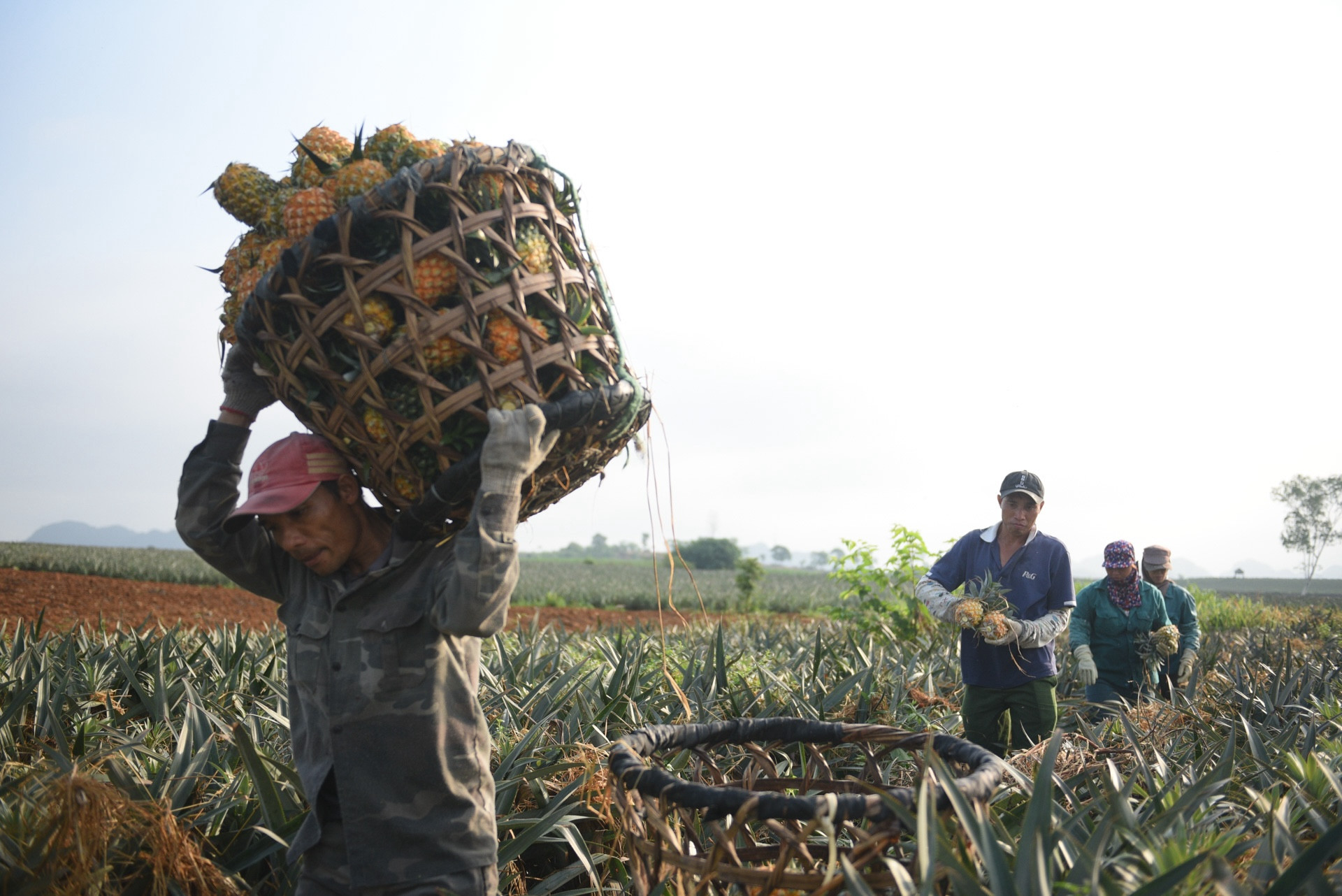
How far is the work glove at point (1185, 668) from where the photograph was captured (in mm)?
5809

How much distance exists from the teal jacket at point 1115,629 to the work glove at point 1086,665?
4.0 inches

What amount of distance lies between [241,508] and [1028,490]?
12.6ft

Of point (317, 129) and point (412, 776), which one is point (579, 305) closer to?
point (317, 129)

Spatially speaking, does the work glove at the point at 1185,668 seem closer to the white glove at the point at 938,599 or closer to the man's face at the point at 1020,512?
the man's face at the point at 1020,512

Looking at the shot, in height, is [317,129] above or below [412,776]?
above

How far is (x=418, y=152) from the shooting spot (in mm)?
2006

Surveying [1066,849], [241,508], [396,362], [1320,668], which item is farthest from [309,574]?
[1320,668]

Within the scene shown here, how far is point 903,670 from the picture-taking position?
5.23 metres

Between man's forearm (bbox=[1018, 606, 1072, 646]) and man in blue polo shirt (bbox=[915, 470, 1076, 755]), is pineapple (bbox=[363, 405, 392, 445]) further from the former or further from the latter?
man's forearm (bbox=[1018, 606, 1072, 646])

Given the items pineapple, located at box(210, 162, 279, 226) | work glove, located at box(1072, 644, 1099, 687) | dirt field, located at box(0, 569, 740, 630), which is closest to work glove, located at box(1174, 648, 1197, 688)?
work glove, located at box(1072, 644, 1099, 687)

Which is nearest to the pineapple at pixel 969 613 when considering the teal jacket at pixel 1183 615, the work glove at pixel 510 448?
the teal jacket at pixel 1183 615

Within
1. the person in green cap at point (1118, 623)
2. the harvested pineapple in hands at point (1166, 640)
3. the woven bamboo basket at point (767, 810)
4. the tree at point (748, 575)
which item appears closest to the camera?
the woven bamboo basket at point (767, 810)

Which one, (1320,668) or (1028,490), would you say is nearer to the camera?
(1028,490)

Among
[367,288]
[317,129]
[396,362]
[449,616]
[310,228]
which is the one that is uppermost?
[317,129]
